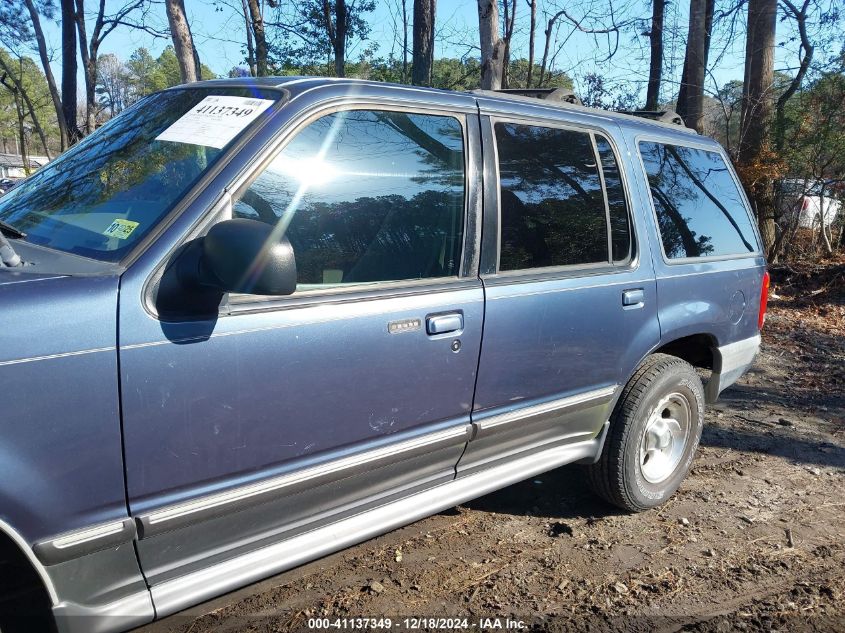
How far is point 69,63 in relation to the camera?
2336 cm

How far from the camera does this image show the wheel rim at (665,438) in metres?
3.77

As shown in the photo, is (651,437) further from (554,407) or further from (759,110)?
(759,110)

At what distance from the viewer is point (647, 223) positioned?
3.59 metres

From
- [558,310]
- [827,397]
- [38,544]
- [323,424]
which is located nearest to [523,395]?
[558,310]

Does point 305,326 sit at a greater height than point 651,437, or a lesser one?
greater

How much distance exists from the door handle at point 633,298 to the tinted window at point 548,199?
0.66 ft

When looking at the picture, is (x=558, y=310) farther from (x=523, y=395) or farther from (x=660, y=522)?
(x=660, y=522)

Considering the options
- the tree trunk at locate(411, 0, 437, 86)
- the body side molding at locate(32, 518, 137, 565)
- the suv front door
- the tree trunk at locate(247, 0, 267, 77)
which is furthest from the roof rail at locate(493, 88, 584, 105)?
the tree trunk at locate(247, 0, 267, 77)

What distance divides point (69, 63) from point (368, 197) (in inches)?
987

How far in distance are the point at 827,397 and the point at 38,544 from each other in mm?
6031

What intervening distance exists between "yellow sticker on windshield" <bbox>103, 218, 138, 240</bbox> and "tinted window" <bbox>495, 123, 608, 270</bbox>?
4.73 ft

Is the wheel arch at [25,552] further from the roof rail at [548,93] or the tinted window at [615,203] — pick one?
the roof rail at [548,93]

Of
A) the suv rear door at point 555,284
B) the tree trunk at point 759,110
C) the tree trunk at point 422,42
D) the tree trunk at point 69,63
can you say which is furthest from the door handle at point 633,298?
the tree trunk at point 69,63

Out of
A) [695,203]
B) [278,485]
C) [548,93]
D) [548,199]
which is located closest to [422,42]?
[548,93]
